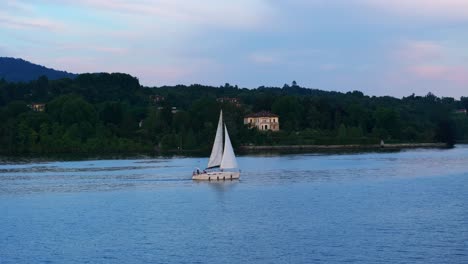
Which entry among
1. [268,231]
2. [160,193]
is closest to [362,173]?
[160,193]

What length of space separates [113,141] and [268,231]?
322 feet

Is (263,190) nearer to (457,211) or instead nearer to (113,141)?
(457,211)

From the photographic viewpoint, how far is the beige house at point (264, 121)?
155m

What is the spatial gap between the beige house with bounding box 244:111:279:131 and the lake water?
284ft

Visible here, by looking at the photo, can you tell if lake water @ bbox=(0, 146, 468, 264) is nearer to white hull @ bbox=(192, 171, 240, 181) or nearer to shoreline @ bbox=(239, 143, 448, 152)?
white hull @ bbox=(192, 171, 240, 181)

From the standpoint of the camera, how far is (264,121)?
15462cm

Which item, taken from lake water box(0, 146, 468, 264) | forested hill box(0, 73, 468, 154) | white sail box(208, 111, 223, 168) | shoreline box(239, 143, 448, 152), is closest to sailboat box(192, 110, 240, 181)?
white sail box(208, 111, 223, 168)

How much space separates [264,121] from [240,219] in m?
116

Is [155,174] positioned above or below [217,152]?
below

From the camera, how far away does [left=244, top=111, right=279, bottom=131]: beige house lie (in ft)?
507

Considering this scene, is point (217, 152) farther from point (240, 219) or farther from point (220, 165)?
point (240, 219)

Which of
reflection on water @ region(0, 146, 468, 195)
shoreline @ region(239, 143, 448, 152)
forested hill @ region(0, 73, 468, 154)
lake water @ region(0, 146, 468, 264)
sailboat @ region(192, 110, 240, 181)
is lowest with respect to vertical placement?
lake water @ region(0, 146, 468, 264)

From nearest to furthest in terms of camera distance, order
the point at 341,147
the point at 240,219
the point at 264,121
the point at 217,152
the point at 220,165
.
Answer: the point at 240,219, the point at 217,152, the point at 220,165, the point at 341,147, the point at 264,121

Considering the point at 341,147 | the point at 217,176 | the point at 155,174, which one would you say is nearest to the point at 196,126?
the point at 341,147
